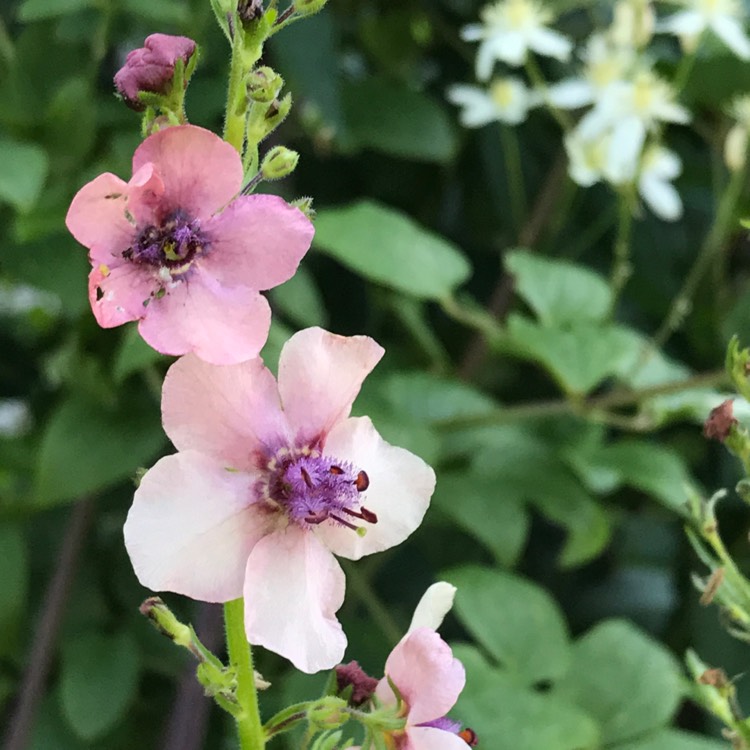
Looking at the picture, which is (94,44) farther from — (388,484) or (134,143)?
(388,484)

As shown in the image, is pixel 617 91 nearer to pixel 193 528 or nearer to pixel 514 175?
pixel 514 175

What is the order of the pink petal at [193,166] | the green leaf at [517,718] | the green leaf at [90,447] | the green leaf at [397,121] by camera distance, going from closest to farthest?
the pink petal at [193,166], the green leaf at [517,718], the green leaf at [90,447], the green leaf at [397,121]

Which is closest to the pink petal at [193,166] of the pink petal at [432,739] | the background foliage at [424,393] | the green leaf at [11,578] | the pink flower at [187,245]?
the pink flower at [187,245]

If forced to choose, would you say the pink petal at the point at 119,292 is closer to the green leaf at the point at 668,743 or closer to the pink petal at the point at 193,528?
the pink petal at the point at 193,528

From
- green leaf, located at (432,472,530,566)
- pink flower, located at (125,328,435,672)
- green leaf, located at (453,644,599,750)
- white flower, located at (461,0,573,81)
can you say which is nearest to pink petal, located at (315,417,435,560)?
pink flower, located at (125,328,435,672)

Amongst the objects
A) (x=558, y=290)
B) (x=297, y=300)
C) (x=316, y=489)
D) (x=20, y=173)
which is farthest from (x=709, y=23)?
(x=316, y=489)
